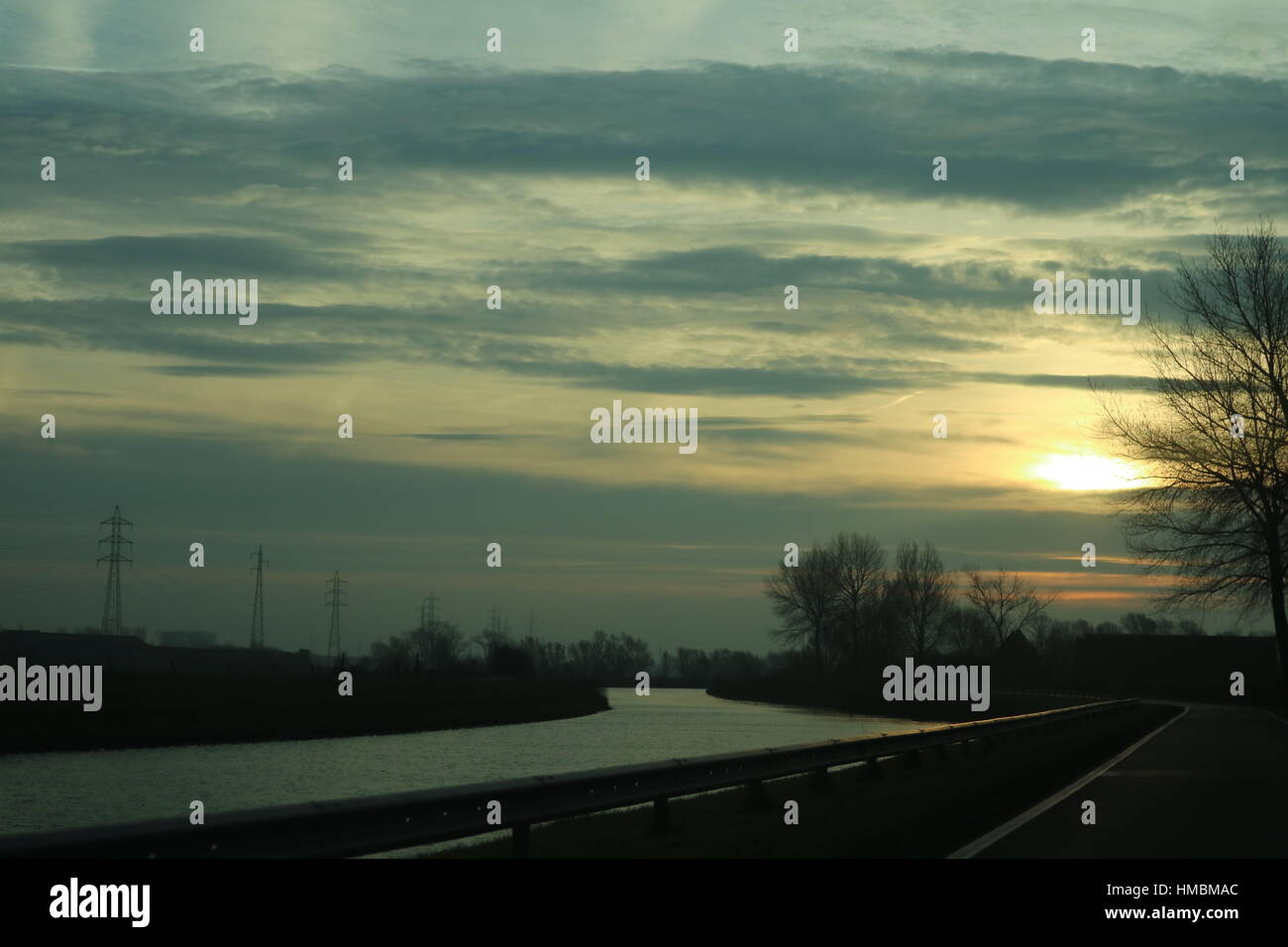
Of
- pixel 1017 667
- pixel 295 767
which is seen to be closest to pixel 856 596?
pixel 1017 667

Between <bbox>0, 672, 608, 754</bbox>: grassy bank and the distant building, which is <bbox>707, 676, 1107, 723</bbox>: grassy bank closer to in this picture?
the distant building

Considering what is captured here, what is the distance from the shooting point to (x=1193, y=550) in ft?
143

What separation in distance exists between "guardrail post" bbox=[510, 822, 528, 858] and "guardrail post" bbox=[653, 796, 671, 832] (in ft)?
9.81

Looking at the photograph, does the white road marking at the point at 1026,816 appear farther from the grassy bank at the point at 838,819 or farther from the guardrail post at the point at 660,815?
the guardrail post at the point at 660,815

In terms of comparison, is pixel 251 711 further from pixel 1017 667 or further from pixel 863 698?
pixel 1017 667

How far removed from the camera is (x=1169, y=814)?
1505 cm

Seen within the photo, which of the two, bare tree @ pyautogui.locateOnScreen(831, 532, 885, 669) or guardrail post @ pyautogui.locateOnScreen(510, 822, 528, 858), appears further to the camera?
bare tree @ pyautogui.locateOnScreen(831, 532, 885, 669)

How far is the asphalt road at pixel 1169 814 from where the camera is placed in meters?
12.0

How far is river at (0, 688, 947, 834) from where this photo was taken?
24.2m

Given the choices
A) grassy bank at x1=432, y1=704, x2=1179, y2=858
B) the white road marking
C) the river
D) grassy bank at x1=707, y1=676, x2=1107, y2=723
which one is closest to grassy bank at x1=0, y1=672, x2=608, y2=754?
the river

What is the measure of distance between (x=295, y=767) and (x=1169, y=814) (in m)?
25.4
